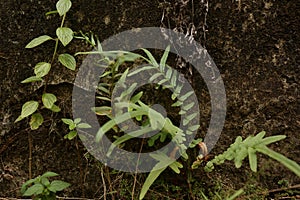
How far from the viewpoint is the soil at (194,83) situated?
60.8 inches

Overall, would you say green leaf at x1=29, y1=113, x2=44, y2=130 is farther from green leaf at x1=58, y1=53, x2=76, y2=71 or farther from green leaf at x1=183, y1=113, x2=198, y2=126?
green leaf at x1=183, y1=113, x2=198, y2=126

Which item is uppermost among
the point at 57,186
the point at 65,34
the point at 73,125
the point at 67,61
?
the point at 65,34

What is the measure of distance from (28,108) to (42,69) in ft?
0.53

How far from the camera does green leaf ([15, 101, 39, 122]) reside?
158 cm

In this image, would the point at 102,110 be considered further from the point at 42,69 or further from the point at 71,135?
the point at 42,69

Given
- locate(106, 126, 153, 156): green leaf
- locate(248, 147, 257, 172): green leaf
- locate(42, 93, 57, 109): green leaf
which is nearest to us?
locate(248, 147, 257, 172): green leaf

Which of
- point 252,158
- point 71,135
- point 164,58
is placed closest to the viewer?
point 252,158

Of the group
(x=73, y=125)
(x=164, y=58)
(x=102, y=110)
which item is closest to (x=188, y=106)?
(x=164, y=58)

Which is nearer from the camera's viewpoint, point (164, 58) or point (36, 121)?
point (164, 58)

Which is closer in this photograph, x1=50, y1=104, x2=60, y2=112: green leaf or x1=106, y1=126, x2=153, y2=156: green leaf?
x1=106, y1=126, x2=153, y2=156: green leaf

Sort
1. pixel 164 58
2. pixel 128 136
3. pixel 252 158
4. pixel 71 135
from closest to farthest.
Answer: pixel 252 158 → pixel 128 136 → pixel 164 58 → pixel 71 135

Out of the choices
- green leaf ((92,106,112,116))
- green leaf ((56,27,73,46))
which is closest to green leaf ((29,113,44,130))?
green leaf ((92,106,112,116))

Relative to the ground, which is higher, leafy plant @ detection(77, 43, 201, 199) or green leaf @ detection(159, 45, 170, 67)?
green leaf @ detection(159, 45, 170, 67)

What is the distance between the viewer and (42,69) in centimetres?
157
